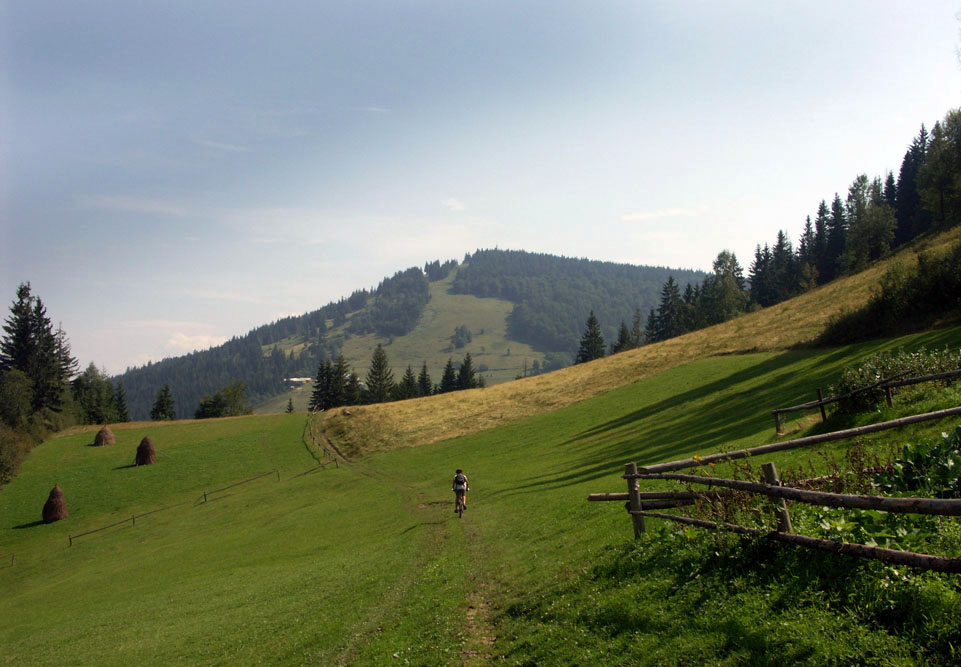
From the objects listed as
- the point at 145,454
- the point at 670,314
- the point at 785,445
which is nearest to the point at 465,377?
the point at 670,314

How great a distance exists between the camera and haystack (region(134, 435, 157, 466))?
61.7 meters

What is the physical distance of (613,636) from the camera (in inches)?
345

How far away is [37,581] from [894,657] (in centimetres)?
4729

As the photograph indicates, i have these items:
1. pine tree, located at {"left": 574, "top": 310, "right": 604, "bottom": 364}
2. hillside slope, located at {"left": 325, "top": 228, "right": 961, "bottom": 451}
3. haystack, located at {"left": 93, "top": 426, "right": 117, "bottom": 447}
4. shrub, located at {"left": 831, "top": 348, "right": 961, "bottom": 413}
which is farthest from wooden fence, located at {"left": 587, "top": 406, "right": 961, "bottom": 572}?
pine tree, located at {"left": 574, "top": 310, "right": 604, "bottom": 364}

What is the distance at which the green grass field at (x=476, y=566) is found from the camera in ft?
25.0

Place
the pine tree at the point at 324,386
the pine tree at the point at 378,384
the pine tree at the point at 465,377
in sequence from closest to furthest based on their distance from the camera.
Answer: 1. the pine tree at the point at 324,386
2. the pine tree at the point at 378,384
3. the pine tree at the point at 465,377

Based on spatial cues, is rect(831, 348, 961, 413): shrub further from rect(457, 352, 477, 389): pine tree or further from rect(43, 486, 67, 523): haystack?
rect(457, 352, 477, 389): pine tree

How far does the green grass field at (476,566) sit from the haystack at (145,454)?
11.2ft

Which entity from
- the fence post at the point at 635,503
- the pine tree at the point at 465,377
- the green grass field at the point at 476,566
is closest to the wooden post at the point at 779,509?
the green grass field at the point at 476,566

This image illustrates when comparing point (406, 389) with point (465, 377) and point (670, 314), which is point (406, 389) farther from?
point (670, 314)

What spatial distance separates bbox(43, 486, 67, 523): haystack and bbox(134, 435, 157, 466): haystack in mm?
12062

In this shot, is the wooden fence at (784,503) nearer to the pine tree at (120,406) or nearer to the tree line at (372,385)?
the tree line at (372,385)

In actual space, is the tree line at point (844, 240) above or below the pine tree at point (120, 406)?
above

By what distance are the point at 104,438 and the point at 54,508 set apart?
24.9 m
